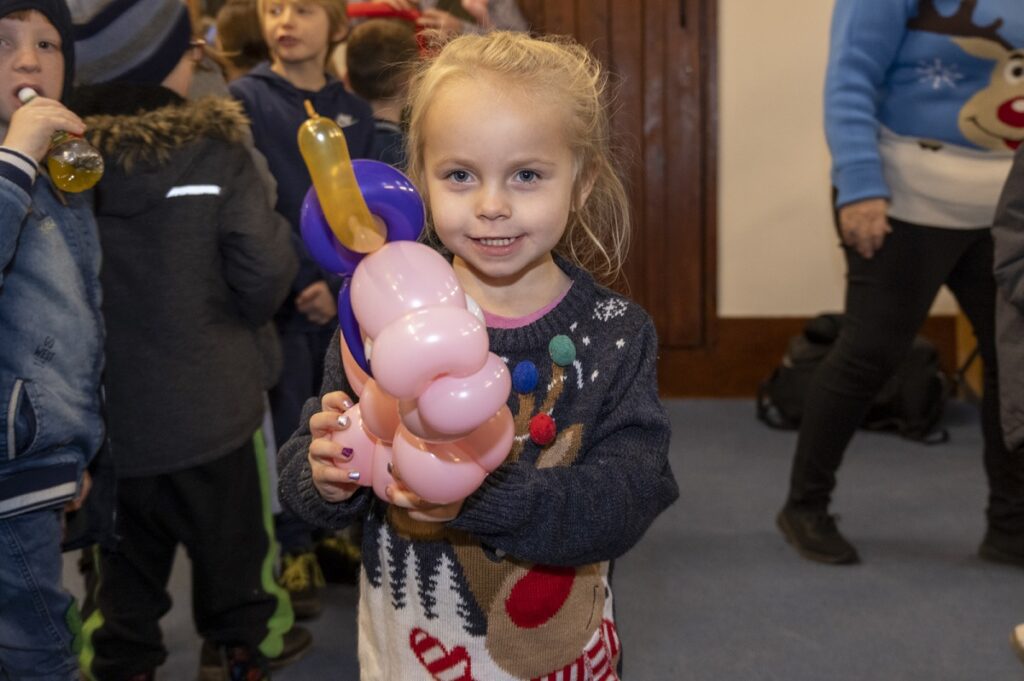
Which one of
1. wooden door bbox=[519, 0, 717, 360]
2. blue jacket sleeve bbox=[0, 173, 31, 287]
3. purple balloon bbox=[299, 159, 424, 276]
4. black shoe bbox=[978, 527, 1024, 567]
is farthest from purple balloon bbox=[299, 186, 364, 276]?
wooden door bbox=[519, 0, 717, 360]

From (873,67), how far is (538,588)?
60.6 inches

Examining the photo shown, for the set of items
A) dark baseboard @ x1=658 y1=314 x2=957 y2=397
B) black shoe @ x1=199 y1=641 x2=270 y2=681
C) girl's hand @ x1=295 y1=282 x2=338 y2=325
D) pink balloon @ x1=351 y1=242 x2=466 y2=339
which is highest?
pink balloon @ x1=351 y1=242 x2=466 y2=339

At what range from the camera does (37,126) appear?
4.62ft

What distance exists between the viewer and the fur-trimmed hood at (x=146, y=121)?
5.63 ft

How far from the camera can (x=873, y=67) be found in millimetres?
2230

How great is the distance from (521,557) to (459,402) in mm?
257

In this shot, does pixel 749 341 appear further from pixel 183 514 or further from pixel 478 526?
pixel 478 526

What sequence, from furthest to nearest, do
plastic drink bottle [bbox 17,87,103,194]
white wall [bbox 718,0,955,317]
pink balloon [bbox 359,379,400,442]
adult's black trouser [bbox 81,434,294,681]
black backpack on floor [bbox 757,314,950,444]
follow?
white wall [bbox 718,0,955,317] < black backpack on floor [bbox 757,314,950,444] < adult's black trouser [bbox 81,434,294,681] < plastic drink bottle [bbox 17,87,103,194] < pink balloon [bbox 359,379,400,442]

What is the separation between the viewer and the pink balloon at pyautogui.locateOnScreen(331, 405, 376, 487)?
3.18 feet

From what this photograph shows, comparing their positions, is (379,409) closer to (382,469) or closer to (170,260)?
(382,469)

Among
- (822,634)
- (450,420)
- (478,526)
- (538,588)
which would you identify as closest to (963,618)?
(822,634)

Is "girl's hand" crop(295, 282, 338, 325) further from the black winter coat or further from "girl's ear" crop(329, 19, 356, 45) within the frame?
"girl's ear" crop(329, 19, 356, 45)

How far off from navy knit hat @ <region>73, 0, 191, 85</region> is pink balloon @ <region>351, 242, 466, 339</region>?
1.06m

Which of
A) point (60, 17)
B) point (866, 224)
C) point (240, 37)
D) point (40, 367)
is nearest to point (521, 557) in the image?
point (40, 367)
